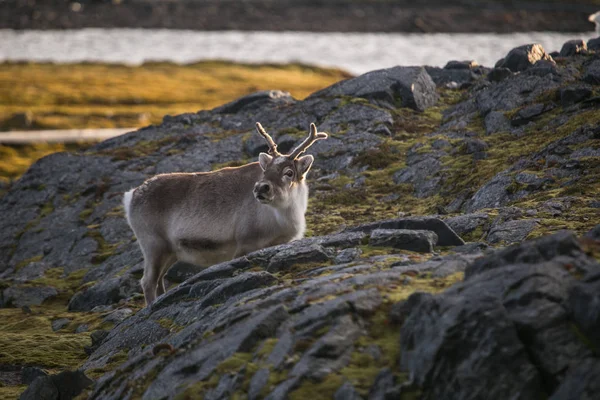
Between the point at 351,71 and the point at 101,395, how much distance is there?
367 feet

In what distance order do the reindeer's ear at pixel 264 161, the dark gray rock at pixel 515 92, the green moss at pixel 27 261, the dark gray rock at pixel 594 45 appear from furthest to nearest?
1. the dark gray rock at pixel 594 45
2. the dark gray rock at pixel 515 92
3. the green moss at pixel 27 261
4. the reindeer's ear at pixel 264 161

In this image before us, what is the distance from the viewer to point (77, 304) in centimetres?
2217

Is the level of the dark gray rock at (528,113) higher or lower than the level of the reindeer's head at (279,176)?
higher

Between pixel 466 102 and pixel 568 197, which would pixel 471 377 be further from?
pixel 466 102

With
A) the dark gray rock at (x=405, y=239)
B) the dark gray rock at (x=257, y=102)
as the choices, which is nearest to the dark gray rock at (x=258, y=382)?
the dark gray rock at (x=405, y=239)

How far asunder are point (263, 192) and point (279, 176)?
0.83m

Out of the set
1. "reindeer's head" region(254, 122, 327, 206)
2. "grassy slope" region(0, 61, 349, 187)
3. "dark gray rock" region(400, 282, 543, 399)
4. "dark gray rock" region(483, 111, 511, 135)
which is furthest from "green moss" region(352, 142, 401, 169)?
"grassy slope" region(0, 61, 349, 187)

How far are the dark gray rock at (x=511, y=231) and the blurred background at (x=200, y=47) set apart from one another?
55.4 m

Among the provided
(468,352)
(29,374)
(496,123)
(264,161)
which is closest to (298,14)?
(496,123)

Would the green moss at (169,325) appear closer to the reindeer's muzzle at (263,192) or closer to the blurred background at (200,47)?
the reindeer's muzzle at (263,192)

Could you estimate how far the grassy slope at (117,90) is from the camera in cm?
8081

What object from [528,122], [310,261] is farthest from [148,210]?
[528,122]

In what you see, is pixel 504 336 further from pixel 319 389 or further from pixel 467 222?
pixel 467 222

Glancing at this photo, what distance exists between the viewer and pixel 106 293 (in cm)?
2200
